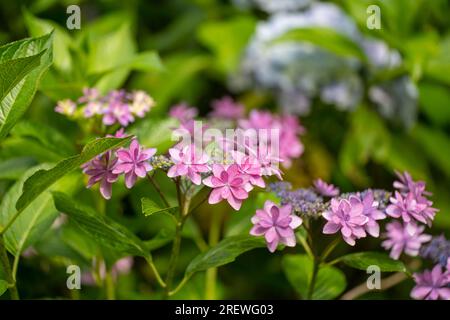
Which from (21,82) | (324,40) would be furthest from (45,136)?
(324,40)

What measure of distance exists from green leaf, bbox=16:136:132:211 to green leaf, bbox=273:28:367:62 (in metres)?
0.84

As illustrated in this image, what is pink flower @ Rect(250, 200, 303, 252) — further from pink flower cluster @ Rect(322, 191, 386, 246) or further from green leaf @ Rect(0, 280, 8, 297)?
green leaf @ Rect(0, 280, 8, 297)

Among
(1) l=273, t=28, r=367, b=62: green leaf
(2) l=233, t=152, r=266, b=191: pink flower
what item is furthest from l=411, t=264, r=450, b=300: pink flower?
(1) l=273, t=28, r=367, b=62: green leaf

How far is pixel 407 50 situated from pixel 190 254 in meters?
0.59

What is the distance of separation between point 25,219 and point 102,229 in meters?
0.14

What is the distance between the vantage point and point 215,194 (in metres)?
0.79

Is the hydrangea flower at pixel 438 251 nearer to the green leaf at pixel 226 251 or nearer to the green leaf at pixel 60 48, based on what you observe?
the green leaf at pixel 226 251

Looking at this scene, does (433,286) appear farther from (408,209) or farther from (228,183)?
(228,183)

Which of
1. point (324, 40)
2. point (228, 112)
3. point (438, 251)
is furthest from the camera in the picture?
point (324, 40)

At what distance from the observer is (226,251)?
2.85 ft

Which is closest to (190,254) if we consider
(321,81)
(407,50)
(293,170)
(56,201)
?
(293,170)

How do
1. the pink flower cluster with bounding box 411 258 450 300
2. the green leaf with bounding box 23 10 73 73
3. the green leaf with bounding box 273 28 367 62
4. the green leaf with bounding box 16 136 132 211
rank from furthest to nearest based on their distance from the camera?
the green leaf with bounding box 273 28 367 62
the green leaf with bounding box 23 10 73 73
the pink flower cluster with bounding box 411 258 450 300
the green leaf with bounding box 16 136 132 211

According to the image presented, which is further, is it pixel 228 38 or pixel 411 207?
pixel 228 38

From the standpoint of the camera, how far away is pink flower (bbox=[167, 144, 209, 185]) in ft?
2.58
